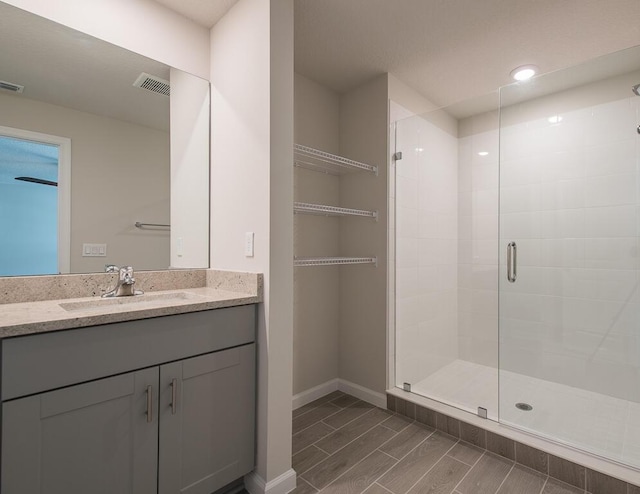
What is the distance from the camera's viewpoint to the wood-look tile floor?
1.60 metres

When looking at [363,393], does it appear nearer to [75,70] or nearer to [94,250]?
[94,250]

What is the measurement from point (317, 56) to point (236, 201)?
1259mm

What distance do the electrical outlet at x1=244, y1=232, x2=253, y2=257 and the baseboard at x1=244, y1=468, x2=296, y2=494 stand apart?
1039mm

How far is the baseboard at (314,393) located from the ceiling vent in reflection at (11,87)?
7.53 ft

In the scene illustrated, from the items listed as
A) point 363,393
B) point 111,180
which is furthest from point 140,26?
point 363,393

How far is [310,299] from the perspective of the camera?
2.54m

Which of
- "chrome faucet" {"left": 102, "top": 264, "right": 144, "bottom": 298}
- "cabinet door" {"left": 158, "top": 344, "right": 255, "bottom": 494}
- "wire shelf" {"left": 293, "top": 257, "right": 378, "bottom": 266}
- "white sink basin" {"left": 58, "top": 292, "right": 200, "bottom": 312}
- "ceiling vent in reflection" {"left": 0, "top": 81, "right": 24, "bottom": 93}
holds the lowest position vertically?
"cabinet door" {"left": 158, "top": 344, "right": 255, "bottom": 494}

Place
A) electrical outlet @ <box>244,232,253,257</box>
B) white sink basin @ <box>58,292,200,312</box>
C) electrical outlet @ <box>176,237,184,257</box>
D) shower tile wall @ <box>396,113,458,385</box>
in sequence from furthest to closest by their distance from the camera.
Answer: shower tile wall @ <box>396,113,458,385</box>
electrical outlet @ <box>176,237,184,257</box>
electrical outlet @ <box>244,232,253,257</box>
white sink basin @ <box>58,292,200,312</box>

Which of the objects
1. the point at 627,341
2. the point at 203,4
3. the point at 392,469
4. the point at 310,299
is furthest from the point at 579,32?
the point at 392,469

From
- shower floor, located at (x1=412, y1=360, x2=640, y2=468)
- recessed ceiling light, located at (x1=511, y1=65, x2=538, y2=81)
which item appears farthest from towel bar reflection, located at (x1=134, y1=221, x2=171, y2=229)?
recessed ceiling light, located at (x1=511, y1=65, x2=538, y2=81)

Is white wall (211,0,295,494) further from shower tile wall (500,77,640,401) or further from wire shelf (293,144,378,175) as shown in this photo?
shower tile wall (500,77,640,401)

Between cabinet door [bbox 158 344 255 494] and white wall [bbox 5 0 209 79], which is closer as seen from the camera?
cabinet door [bbox 158 344 255 494]

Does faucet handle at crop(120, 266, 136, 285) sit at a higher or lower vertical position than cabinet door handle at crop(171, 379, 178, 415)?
higher

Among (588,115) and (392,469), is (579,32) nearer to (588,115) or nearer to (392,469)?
(588,115)
